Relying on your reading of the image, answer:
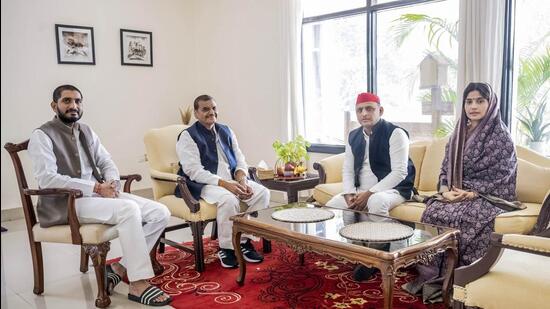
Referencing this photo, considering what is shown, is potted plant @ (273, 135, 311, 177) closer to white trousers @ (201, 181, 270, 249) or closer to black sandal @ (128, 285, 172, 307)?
white trousers @ (201, 181, 270, 249)

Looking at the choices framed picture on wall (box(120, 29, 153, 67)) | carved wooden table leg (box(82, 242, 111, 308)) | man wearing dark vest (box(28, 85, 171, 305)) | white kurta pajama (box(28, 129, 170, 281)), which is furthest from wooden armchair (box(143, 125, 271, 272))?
framed picture on wall (box(120, 29, 153, 67))

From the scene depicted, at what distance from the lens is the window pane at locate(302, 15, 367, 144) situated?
4961mm

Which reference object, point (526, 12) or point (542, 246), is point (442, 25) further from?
point (542, 246)

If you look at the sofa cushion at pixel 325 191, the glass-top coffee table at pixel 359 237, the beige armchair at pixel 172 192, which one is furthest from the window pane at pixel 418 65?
the beige armchair at pixel 172 192

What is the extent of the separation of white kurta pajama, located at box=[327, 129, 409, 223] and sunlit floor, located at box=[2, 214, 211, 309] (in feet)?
4.95

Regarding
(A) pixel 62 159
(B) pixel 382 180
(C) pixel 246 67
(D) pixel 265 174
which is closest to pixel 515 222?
(B) pixel 382 180

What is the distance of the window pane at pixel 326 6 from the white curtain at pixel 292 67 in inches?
11.1

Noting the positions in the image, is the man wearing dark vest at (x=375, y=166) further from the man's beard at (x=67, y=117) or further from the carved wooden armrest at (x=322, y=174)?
the man's beard at (x=67, y=117)

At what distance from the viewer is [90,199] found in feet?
9.23

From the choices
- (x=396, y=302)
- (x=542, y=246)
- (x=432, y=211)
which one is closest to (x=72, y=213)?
(x=396, y=302)

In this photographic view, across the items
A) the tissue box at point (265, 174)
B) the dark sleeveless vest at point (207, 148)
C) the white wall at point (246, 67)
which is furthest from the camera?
the white wall at point (246, 67)

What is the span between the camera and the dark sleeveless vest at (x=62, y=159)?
108 inches

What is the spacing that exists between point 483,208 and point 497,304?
113cm

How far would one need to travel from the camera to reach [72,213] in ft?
8.73
